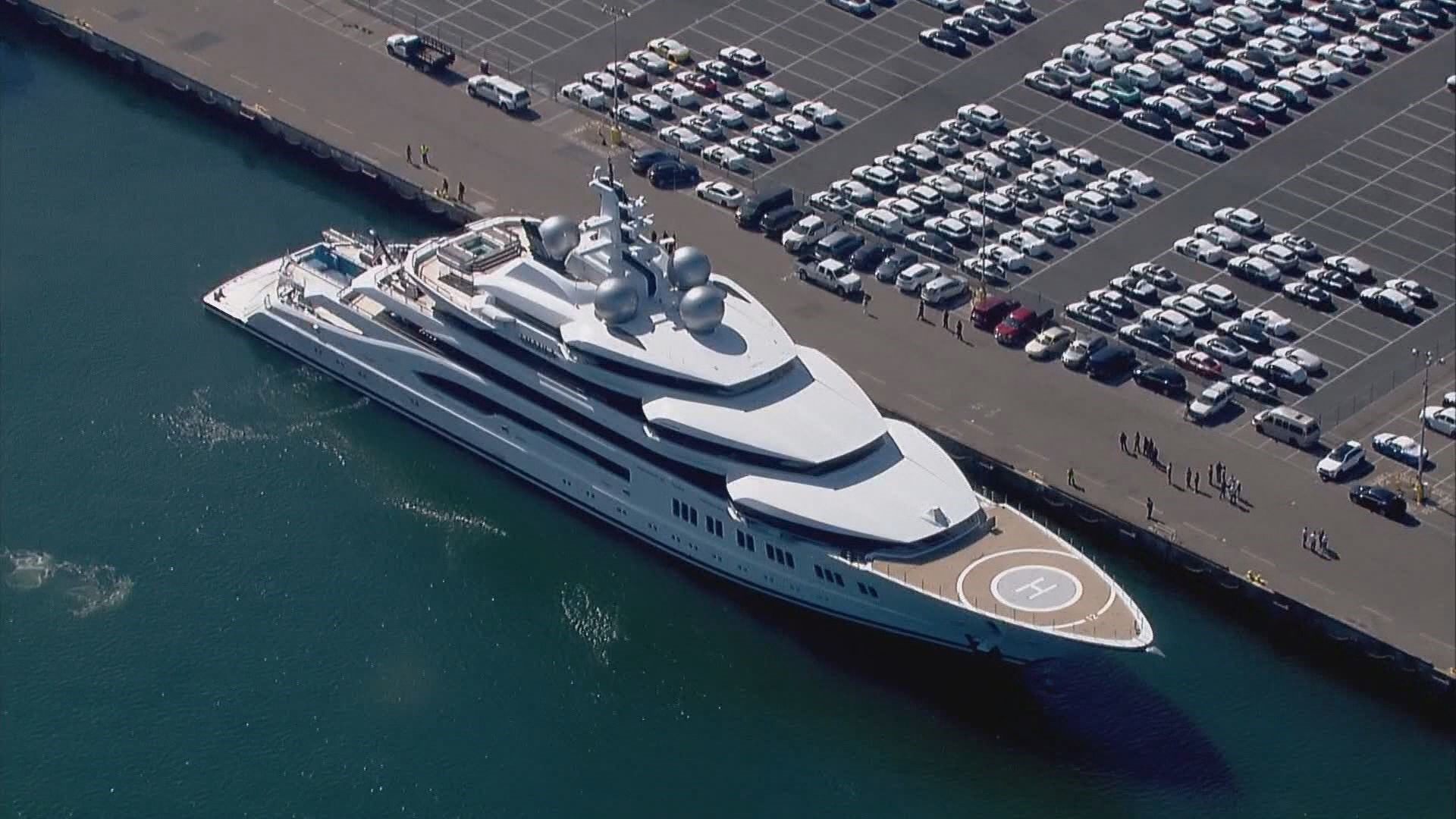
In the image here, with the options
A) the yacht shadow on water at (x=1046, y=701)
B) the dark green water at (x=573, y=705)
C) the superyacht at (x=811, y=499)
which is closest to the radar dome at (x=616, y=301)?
the superyacht at (x=811, y=499)

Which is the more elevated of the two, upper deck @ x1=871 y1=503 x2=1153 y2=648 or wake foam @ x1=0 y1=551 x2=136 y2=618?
upper deck @ x1=871 y1=503 x2=1153 y2=648

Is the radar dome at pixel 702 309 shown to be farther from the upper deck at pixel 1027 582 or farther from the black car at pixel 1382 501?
the black car at pixel 1382 501

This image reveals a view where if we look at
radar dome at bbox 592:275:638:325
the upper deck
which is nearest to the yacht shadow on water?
the upper deck

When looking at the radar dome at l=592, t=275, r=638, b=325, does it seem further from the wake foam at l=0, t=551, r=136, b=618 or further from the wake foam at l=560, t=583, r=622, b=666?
Result: the wake foam at l=0, t=551, r=136, b=618

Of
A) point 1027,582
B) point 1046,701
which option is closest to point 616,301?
point 1027,582

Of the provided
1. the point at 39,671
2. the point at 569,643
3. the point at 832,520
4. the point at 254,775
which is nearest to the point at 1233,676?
the point at 832,520
